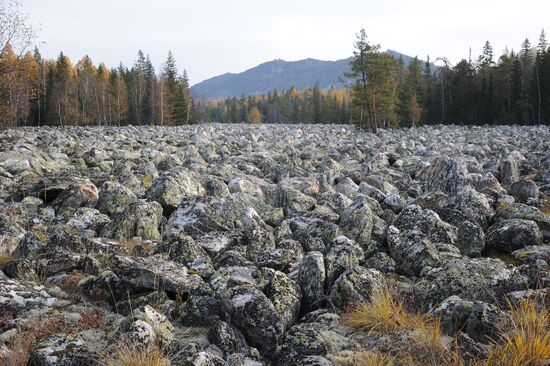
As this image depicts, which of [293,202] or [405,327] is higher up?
[293,202]

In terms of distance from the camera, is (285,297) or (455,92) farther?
(455,92)

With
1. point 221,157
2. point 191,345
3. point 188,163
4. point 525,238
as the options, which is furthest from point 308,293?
point 221,157

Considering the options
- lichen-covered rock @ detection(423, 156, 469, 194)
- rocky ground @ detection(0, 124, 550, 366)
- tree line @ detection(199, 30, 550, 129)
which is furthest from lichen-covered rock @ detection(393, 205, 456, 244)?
tree line @ detection(199, 30, 550, 129)

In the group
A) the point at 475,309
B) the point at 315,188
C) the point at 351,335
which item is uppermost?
the point at 315,188

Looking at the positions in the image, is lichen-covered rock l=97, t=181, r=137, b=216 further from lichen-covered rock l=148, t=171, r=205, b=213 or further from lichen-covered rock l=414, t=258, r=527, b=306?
lichen-covered rock l=414, t=258, r=527, b=306

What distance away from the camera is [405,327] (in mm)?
4207

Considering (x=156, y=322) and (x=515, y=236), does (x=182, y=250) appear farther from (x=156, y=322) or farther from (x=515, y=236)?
(x=515, y=236)

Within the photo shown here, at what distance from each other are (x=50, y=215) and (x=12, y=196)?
194 cm

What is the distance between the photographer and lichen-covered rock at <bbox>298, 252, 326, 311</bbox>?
16.9 feet

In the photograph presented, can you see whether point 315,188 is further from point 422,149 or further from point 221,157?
point 422,149

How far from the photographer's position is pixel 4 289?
483cm

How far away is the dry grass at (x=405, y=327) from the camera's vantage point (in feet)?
12.0

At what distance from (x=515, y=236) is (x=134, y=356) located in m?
5.77

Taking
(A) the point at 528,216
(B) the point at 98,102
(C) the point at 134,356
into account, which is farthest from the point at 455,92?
(C) the point at 134,356
